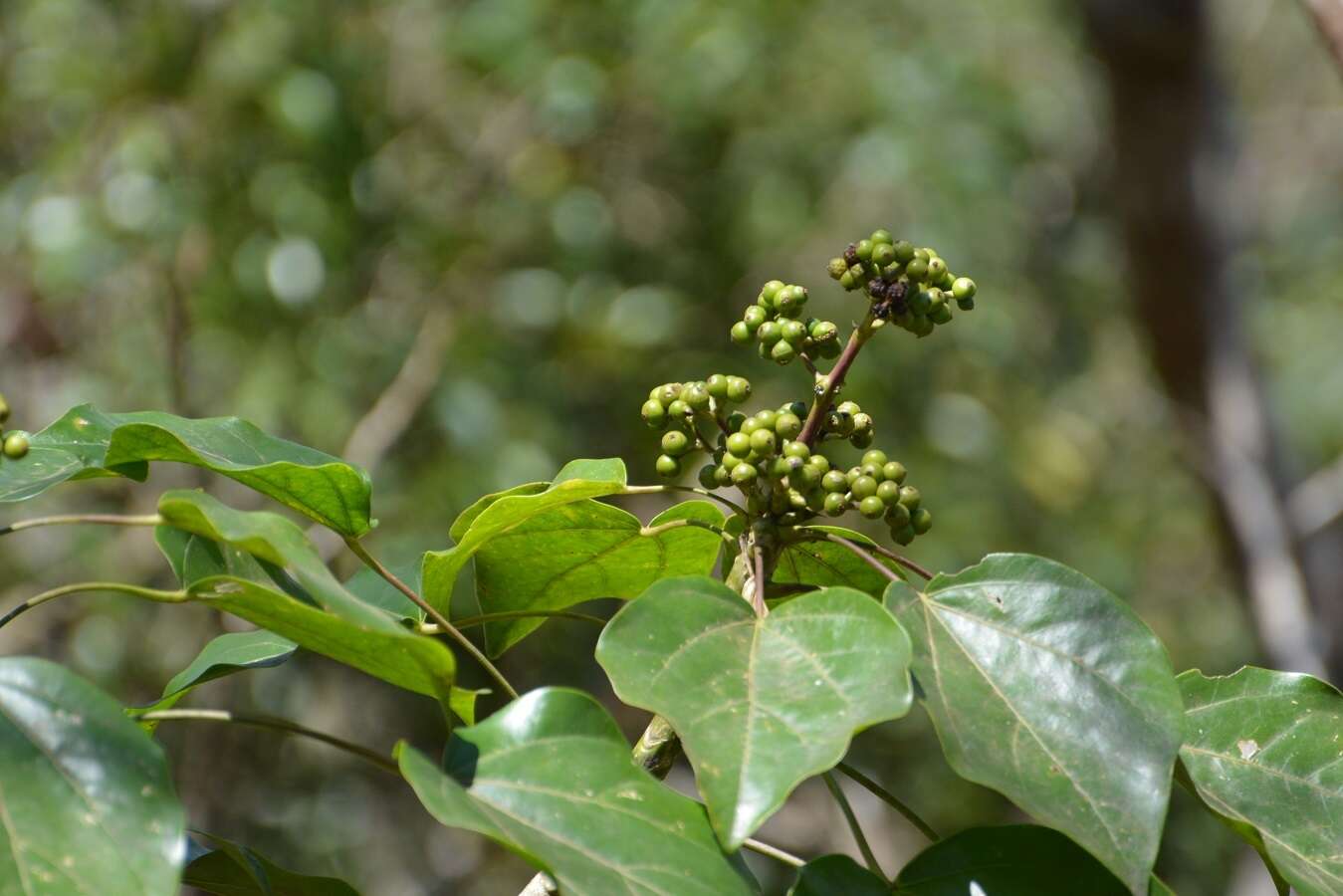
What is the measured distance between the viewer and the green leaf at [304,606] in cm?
70

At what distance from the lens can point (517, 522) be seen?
92 centimetres

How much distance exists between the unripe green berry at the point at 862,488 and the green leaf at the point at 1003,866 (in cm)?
22

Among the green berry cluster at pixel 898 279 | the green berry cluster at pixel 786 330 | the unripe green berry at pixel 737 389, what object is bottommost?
the unripe green berry at pixel 737 389

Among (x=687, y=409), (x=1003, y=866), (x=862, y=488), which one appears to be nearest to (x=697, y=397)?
(x=687, y=409)

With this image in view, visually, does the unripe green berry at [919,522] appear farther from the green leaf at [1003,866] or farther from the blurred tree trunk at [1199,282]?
the blurred tree trunk at [1199,282]

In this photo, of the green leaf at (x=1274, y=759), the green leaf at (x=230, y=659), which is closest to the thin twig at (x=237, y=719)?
the green leaf at (x=230, y=659)

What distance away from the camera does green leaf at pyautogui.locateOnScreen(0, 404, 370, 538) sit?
877mm

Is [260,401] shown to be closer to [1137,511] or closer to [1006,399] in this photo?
[1006,399]

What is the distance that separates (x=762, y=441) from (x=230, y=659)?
1.39 ft

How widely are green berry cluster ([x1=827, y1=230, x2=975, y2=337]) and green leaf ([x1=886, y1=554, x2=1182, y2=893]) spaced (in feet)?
0.54

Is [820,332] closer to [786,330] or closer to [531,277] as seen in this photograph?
[786,330]

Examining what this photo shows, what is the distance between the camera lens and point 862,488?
0.90 m

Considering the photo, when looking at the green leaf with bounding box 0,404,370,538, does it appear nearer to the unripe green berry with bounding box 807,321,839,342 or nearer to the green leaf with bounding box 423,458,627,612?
the green leaf with bounding box 423,458,627,612

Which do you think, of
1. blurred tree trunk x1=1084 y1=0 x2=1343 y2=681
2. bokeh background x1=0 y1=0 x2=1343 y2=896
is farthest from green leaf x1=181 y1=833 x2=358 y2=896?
blurred tree trunk x1=1084 y1=0 x2=1343 y2=681
